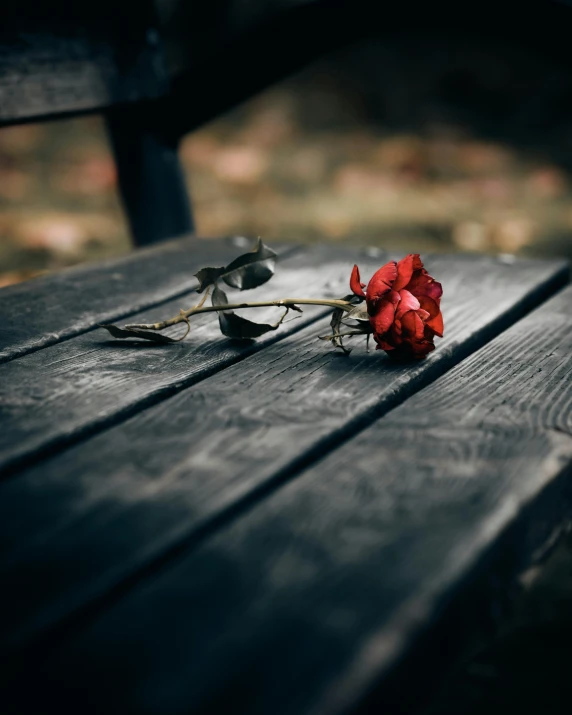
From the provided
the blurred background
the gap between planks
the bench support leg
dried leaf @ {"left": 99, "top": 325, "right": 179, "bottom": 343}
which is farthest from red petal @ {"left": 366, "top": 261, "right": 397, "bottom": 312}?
the blurred background

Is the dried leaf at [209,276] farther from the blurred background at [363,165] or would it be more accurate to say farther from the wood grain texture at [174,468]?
the blurred background at [363,165]

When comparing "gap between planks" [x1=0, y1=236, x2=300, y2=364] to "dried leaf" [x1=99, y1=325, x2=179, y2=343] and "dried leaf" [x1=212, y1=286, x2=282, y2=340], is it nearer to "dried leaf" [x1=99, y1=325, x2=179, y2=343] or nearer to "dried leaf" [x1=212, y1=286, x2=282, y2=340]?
"dried leaf" [x1=99, y1=325, x2=179, y2=343]

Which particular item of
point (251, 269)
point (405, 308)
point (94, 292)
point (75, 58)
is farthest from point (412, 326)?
point (75, 58)

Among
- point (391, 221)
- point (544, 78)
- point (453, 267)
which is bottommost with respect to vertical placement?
point (391, 221)

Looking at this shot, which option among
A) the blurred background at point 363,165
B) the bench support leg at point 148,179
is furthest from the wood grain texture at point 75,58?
the blurred background at point 363,165

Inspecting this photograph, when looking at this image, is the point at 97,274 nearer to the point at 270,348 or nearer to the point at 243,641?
the point at 270,348

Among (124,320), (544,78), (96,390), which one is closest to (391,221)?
(544,78)
